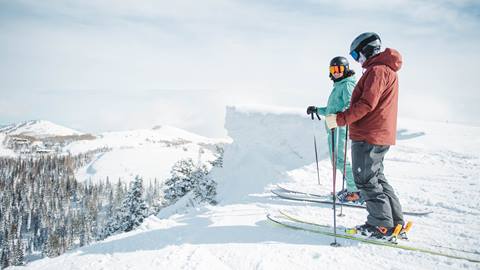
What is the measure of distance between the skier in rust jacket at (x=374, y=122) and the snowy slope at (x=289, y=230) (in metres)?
0.46

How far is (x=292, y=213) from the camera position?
17.7 ft

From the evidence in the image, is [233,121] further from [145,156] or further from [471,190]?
[145,156]

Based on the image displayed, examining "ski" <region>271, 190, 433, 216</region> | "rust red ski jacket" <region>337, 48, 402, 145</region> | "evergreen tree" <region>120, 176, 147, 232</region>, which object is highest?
"rust red ski jacket" <region>337, 48, 402, 145</region>

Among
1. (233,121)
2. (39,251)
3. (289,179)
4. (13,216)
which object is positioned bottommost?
(39,251)

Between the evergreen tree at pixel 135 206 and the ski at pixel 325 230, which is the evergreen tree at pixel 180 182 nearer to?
the evergreen tree at pixel 135 206

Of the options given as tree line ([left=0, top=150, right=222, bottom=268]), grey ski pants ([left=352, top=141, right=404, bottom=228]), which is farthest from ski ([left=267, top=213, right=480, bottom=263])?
tree line ([left=0, top=150, right=222, bottom=268])

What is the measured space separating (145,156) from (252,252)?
665ft

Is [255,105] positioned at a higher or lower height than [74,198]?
higher

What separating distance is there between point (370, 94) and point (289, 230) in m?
2.28

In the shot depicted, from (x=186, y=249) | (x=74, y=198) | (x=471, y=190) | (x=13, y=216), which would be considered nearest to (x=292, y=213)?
(x=186, y=249)

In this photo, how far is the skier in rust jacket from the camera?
3.53 m

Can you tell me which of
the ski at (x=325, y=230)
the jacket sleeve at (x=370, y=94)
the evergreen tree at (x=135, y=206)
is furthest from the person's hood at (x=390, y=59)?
the evergreen tree at (x=135, y=206)

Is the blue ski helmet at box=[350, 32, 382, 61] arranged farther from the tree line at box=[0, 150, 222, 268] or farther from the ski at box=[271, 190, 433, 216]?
the tree line at box=[0, 150, 222, 268]

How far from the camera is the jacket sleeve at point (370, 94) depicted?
3.48 meters
